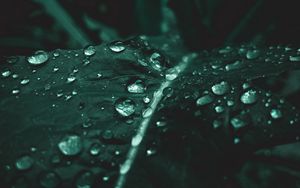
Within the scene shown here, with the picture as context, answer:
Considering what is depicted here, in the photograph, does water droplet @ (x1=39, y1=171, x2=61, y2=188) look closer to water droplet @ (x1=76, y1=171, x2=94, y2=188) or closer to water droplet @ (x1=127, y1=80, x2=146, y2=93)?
water droplet @ (x1=76, y1=171, x2=94, y2=188)

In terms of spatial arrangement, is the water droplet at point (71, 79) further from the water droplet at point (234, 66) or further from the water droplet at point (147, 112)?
the water droplet at point (234, 66)

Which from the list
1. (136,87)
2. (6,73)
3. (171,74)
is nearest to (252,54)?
(171,74)

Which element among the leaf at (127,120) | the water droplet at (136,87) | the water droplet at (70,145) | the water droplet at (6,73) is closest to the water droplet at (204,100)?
the leaf at (127,120)

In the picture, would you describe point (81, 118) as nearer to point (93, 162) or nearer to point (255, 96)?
point (93, 162)

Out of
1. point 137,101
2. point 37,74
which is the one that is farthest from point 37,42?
point 137,101

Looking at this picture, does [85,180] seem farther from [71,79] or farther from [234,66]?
[234,66]

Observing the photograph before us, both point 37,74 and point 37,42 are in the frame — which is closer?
point 37,74
